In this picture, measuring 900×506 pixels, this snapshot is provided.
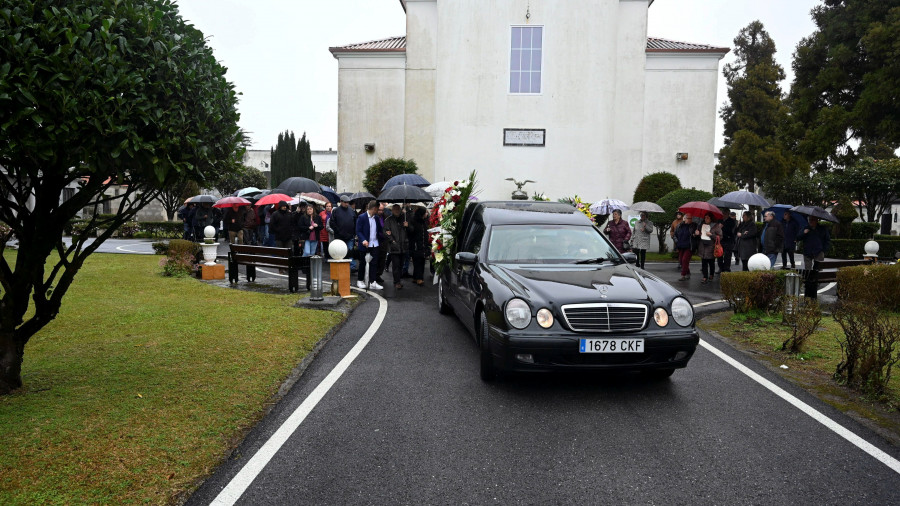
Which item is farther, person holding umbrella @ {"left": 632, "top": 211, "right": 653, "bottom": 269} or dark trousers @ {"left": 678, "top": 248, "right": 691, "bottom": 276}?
person holding umbrella @ {"left": 632, "top": 211, "right": 653, "bottom": 269}

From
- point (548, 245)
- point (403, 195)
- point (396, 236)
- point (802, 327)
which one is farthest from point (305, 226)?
point (802, 327)

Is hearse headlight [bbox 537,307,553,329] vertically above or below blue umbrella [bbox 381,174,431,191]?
below

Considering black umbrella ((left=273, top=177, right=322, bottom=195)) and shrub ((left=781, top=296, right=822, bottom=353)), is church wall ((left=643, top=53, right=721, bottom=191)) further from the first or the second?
shrub ((left=781, top=296, right=822, bottom=353))

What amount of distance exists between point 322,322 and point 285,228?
695 centimetres

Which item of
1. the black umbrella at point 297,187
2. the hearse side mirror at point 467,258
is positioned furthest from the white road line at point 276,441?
the black umbrella at point 297,187

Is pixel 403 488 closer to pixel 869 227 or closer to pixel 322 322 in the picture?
pixel 322 322

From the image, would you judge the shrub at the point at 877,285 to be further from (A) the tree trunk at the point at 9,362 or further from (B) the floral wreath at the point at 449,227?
(A) the tree trunk at the point at 9,362

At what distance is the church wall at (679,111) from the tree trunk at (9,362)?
26.8m

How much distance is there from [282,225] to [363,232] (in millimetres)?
3424

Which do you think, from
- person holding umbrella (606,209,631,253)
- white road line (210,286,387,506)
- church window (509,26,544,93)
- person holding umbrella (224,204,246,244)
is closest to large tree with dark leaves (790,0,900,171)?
church window (509,26,544,93)

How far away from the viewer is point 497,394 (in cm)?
568

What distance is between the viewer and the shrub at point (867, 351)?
18.6ft

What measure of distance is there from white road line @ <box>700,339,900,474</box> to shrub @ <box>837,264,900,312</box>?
4754 mm

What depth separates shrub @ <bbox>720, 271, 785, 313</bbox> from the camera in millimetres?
9820
